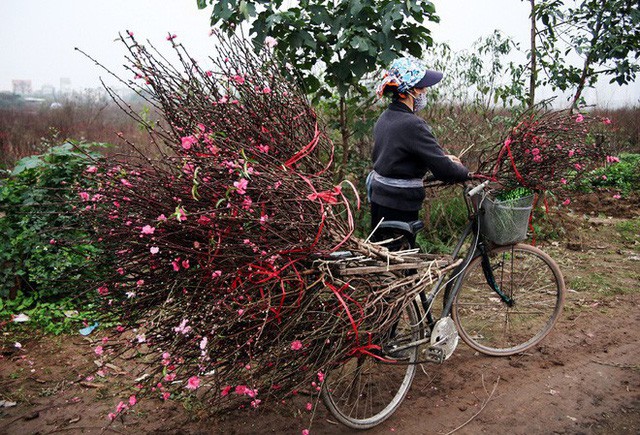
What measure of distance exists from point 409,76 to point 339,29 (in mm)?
1434

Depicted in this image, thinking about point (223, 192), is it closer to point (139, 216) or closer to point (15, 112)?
point (139, 216)

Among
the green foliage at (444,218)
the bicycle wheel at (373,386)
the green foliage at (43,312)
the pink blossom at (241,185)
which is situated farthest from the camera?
the green foliage at (444,218)

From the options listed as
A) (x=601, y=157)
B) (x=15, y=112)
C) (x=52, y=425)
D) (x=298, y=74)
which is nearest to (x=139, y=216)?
(x=52, y=425)

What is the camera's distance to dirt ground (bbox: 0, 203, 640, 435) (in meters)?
3.35

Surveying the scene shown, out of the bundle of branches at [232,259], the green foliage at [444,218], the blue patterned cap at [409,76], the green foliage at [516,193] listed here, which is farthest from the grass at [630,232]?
A: the bundle of branches at [232,259]

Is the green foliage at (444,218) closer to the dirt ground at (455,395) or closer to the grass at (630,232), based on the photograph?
the dirt ground at (455,395)

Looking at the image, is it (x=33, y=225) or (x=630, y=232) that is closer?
(x=33, y=225)

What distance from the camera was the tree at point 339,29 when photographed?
438cm

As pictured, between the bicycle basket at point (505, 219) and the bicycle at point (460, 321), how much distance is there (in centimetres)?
6

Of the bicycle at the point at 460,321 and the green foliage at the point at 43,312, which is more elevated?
the bicycle at the point at 460,321

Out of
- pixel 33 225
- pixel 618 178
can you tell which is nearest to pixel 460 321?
pixel 33 225

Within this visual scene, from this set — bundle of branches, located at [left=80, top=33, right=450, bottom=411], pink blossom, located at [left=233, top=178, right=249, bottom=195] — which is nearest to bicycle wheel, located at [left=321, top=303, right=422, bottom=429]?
bundle of branches, located at [left=80, top=33, right=450, bottom=411]

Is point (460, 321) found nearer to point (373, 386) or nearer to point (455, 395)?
point (455, 395)

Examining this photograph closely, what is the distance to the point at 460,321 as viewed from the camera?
4160mm
